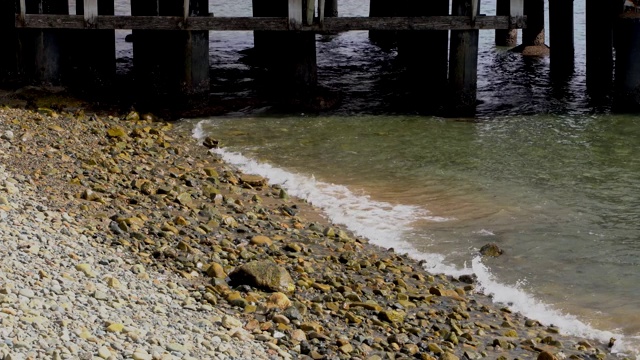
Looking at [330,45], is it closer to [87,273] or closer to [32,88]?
[32,88]

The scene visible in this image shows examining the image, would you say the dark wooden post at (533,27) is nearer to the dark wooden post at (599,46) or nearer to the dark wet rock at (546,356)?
the dark wooden post at (599,46)

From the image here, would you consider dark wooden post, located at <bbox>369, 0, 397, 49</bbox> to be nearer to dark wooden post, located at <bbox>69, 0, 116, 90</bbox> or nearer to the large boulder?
dark wooden post, located at <bbox>69, 0, 116, 90</bbox>

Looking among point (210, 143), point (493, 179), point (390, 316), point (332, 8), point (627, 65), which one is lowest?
point (390, 316)

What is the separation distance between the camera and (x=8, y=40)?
1327cm

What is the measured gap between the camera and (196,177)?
9.88 m

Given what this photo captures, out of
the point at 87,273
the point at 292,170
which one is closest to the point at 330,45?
the point at 292,170

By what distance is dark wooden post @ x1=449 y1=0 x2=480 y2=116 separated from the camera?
12.9 metres

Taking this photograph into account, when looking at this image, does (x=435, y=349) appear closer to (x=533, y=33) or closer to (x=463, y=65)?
(x=463, y=65)

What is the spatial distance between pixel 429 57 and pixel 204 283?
8.99m

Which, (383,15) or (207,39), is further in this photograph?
(383,15)

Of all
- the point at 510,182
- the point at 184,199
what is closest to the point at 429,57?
the point at 510,182

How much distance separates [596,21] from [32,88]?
804cm

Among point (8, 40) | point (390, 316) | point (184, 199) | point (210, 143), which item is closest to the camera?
point (390, 316)

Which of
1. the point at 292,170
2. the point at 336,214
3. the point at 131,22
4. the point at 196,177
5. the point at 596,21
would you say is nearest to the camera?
the point at 336,214
